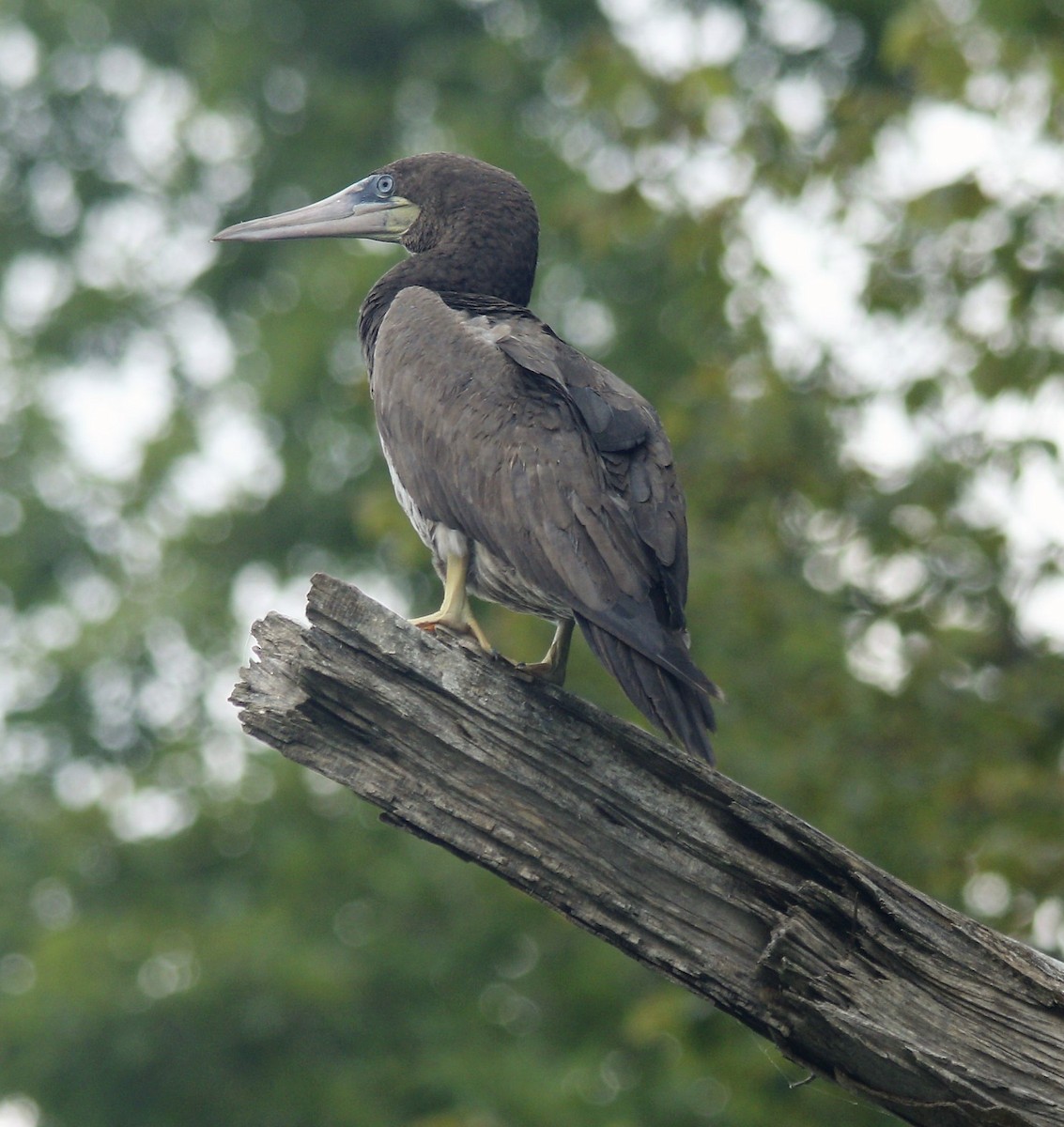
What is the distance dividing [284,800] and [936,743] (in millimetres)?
7212

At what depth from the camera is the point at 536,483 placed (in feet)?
15.3

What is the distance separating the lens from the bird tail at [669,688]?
13.6ft

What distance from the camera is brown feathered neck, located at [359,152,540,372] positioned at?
5781 mm

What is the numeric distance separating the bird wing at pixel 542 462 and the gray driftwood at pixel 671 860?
0.38 metres

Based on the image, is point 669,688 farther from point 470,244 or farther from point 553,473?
point 470,244

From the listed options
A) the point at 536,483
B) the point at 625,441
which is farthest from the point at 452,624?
the point at 625,441

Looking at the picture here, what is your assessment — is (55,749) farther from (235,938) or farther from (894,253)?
(894,253)

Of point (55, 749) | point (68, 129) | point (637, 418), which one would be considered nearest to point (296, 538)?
point (55, 749)

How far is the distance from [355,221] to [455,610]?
196cm

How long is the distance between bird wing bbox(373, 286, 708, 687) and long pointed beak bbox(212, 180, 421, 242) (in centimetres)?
102

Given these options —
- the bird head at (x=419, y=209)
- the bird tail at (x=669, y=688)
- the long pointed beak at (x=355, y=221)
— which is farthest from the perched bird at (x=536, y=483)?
the long pointed beak at (x=355, y=221)

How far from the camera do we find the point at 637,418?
4.84 m

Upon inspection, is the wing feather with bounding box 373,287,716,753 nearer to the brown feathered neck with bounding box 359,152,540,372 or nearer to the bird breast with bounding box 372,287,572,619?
the bird breast with bounding box 372,287,572,619

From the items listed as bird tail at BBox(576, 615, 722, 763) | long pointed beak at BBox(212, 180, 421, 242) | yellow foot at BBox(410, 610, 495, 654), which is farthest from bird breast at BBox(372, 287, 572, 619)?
long pointed beak at BBox(212, 180, 421, 242)
